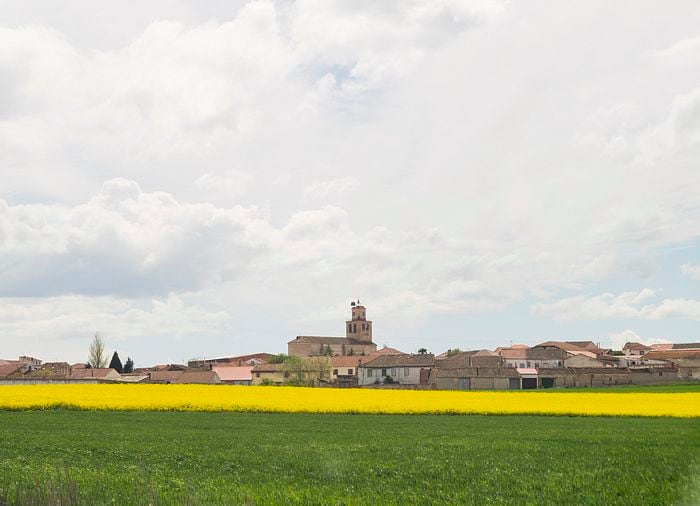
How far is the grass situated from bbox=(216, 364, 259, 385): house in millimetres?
95398

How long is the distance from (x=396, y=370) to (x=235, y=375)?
1166 inches

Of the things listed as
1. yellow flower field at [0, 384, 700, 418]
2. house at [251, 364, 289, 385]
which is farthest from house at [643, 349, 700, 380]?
yellow flower field at [0, 384, 700, 418]

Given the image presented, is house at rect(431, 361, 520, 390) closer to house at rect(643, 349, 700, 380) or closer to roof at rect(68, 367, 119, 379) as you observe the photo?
house at rect(643, 349, 700, 380)

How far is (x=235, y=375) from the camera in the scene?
440 ft

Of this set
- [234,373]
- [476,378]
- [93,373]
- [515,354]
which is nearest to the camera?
[476,378]

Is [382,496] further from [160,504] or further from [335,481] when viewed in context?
[160,504]

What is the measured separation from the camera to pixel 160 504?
12.0m

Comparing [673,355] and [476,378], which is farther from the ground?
[673,355]

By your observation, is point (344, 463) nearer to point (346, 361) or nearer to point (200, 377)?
point (200, 377)

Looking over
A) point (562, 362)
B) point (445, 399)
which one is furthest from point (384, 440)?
point (562, 362)

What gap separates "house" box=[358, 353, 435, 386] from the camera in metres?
121

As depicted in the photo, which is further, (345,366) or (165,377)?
(345,366)

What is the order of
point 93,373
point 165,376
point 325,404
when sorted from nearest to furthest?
point 325,404, point 93,373, point 165,376

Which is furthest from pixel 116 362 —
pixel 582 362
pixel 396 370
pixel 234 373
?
pixel 582 362
